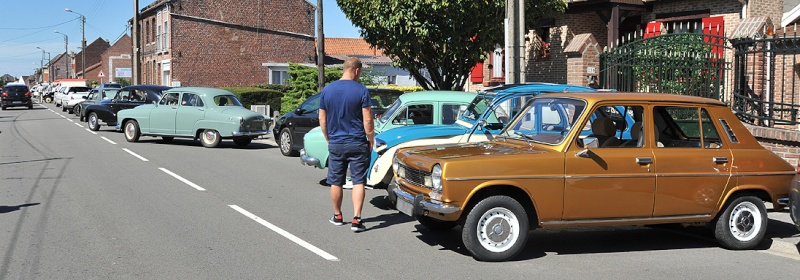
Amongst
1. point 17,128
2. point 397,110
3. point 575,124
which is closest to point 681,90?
point 397,110

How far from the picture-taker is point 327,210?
31.5 ft

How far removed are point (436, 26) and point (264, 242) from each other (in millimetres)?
12985

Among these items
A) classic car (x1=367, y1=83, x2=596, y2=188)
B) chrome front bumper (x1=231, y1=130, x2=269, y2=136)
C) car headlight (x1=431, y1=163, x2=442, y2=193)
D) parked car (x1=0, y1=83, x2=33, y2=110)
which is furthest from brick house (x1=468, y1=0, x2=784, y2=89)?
parked car (x1=0, y1=83, x2=33, y2=110)

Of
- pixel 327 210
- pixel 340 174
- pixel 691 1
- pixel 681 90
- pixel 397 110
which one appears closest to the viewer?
pixel 340 174

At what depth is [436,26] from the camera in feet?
65.0

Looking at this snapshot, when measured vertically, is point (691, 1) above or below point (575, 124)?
above

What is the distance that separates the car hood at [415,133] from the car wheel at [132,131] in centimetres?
1244

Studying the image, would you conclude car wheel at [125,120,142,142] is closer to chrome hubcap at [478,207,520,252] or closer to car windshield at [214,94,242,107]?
car windshield at [214,94,242,107]

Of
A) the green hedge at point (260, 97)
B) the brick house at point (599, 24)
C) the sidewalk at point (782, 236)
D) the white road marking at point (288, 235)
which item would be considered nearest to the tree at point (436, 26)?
the brick house at point (599, 24)

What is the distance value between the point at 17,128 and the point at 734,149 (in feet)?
87.6

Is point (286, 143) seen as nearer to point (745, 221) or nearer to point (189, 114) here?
point (189, 114)

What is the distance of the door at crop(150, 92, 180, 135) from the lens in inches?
774

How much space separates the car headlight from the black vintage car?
18544 millimetres

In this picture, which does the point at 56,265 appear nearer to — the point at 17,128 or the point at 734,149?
the point at 734,149
